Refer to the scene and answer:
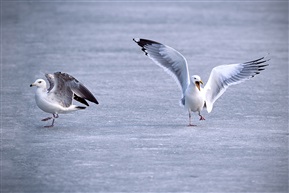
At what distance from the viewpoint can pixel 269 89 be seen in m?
12.4

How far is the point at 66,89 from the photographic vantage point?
32.8ft

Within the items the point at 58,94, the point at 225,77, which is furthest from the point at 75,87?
the point at 225,77

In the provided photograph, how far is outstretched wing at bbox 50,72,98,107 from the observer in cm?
987

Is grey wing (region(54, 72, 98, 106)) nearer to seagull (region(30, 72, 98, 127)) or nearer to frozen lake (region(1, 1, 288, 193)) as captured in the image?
seagull (region(30, 72, 98, 127))

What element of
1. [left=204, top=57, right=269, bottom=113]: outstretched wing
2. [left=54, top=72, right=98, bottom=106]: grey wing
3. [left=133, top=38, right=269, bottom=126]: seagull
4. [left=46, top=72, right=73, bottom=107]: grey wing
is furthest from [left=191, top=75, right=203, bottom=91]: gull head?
[left=46, top=72, right=73, bottom=107]: grey wing

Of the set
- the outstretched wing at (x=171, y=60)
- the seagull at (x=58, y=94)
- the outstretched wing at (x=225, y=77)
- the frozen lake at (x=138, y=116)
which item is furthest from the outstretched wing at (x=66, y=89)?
the outstretched wing at (x=225, y=77)

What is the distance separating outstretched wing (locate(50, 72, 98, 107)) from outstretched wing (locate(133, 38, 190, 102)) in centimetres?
111

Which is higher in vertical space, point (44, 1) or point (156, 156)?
point (156, 156)

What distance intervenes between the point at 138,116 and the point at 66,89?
3.34 feet

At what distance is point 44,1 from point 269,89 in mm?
Answer: 13717

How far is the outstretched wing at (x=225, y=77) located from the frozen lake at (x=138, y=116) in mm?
337

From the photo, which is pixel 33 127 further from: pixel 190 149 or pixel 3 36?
pixel 3 36

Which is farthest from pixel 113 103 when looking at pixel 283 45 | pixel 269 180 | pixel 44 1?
pixel 44 1

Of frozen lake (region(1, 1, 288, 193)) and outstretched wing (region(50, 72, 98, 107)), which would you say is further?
outstretched wing (region(50, 72, 98, 107))
